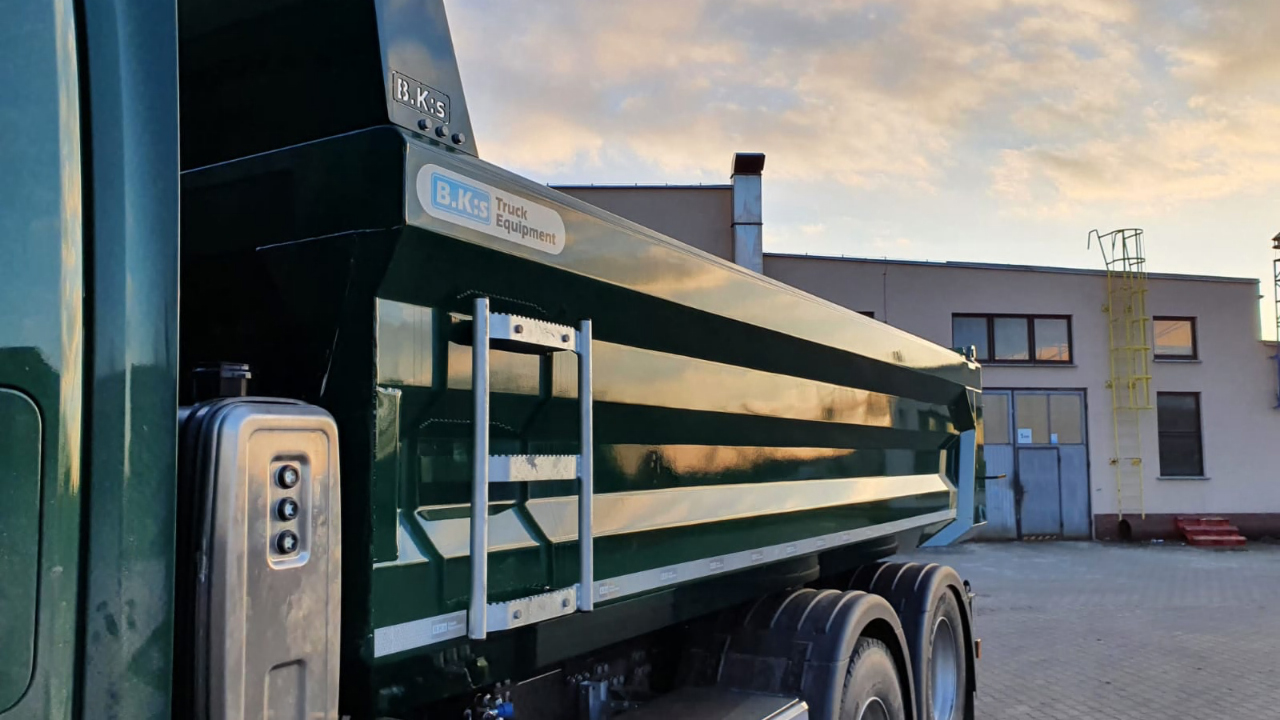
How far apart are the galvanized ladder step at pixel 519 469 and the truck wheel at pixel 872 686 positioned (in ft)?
5.78

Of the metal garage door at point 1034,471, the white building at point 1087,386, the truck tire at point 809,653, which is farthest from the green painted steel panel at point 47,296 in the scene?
the metal garage door at point 1034,471

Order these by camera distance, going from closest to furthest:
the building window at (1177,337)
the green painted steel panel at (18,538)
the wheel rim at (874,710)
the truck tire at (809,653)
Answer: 1. the green painted steel panel at (18,538)
2. the truck tire at (809,653)
3. the wheel rim at (874,710)
4. the building window at (1177,337)

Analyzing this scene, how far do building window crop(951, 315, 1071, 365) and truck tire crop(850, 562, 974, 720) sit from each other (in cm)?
1683

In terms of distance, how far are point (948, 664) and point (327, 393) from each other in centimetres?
463

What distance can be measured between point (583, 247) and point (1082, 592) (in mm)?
13854

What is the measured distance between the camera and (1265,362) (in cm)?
2183

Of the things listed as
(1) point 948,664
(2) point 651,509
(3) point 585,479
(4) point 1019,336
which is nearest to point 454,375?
(3) point 585,479

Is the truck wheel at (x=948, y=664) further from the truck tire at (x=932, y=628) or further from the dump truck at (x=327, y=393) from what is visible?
the dump truck at (x=327, y=393)

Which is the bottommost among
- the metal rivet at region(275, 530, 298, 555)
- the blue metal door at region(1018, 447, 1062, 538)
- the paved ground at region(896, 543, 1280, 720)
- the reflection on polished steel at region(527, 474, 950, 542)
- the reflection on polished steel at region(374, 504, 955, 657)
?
the paved ground at region(896, 543, 1280, 720)

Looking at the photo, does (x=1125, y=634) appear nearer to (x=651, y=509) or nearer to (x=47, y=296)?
(x=651, y=509)

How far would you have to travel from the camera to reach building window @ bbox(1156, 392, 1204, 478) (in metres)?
21.6

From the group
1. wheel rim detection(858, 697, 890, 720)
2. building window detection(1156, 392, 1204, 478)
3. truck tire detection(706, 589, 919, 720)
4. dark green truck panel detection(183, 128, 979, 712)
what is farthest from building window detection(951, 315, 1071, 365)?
dark green truck panel detection(183, 128, 979, 712)

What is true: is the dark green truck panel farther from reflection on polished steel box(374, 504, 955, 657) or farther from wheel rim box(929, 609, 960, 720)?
wheel rim box(929, 609, 960, 720)

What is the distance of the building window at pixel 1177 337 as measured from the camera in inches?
866
